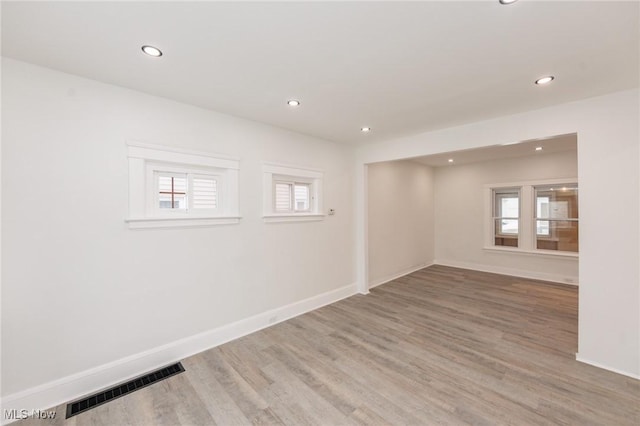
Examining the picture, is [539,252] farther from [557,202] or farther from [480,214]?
[480,214]

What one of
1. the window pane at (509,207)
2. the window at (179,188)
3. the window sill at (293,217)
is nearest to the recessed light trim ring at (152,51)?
the window at (179,188)

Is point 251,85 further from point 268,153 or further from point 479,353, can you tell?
point 479,353

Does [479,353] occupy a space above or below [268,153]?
below

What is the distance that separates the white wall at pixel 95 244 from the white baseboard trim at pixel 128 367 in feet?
0.06

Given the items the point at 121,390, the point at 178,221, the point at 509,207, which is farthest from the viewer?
the point at 509,207

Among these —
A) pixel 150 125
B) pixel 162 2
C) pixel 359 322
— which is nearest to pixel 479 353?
pixel 359 322

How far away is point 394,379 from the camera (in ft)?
7.52

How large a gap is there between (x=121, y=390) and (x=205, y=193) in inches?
74.6

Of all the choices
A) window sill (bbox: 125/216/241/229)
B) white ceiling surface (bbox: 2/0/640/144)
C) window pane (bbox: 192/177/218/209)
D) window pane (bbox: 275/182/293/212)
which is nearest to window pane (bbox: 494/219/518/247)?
white ceiling surface (bbox: 2/0/640/144)

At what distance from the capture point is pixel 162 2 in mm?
1360

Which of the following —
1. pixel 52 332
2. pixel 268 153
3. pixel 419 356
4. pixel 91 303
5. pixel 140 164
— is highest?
pixel 268 153

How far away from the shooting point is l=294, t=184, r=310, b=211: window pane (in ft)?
12.8

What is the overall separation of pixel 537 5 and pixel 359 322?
3369 mm

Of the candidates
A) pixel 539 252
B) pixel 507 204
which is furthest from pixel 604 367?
pixel 507 204
